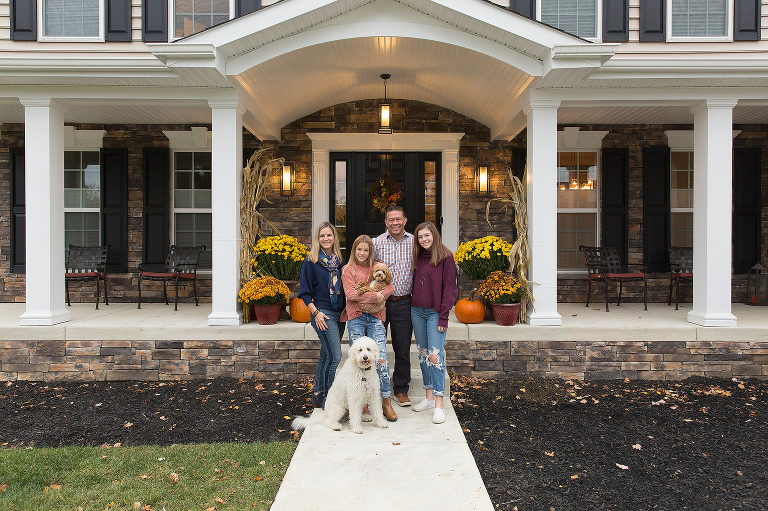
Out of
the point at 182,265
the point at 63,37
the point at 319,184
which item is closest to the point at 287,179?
the point at 319,184

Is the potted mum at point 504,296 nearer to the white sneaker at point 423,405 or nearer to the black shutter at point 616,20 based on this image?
the white sneaker at point 423,405

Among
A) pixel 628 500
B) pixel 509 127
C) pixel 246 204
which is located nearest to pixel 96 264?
pixel 246 204

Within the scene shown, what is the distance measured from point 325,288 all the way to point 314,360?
1.48 meters

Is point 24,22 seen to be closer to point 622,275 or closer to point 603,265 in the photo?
point 603,265

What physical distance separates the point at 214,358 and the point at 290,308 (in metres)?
0.96

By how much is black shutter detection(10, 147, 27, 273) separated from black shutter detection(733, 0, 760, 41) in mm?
10236

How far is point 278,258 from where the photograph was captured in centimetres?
538

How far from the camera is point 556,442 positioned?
3529 millimetres

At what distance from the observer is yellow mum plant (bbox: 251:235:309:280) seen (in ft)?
17.6

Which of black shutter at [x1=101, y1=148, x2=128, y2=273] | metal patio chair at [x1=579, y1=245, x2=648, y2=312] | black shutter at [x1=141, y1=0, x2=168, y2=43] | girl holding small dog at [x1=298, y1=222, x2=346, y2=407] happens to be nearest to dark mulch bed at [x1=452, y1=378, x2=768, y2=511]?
girl holding small dog at [x1=298, y1=222, x2=346, y2=407]

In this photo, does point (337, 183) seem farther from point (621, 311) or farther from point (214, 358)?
point (621, 311)

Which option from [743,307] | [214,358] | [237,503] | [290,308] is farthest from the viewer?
[743,307]

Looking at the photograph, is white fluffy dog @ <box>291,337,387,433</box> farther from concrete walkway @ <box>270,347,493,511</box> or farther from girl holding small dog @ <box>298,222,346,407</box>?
girl holding small dog @ <box>298,222,346,407</box>

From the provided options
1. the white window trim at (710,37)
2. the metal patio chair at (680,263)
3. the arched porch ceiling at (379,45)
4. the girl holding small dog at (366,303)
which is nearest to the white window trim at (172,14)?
the arched porch ceiling at (379,45)
